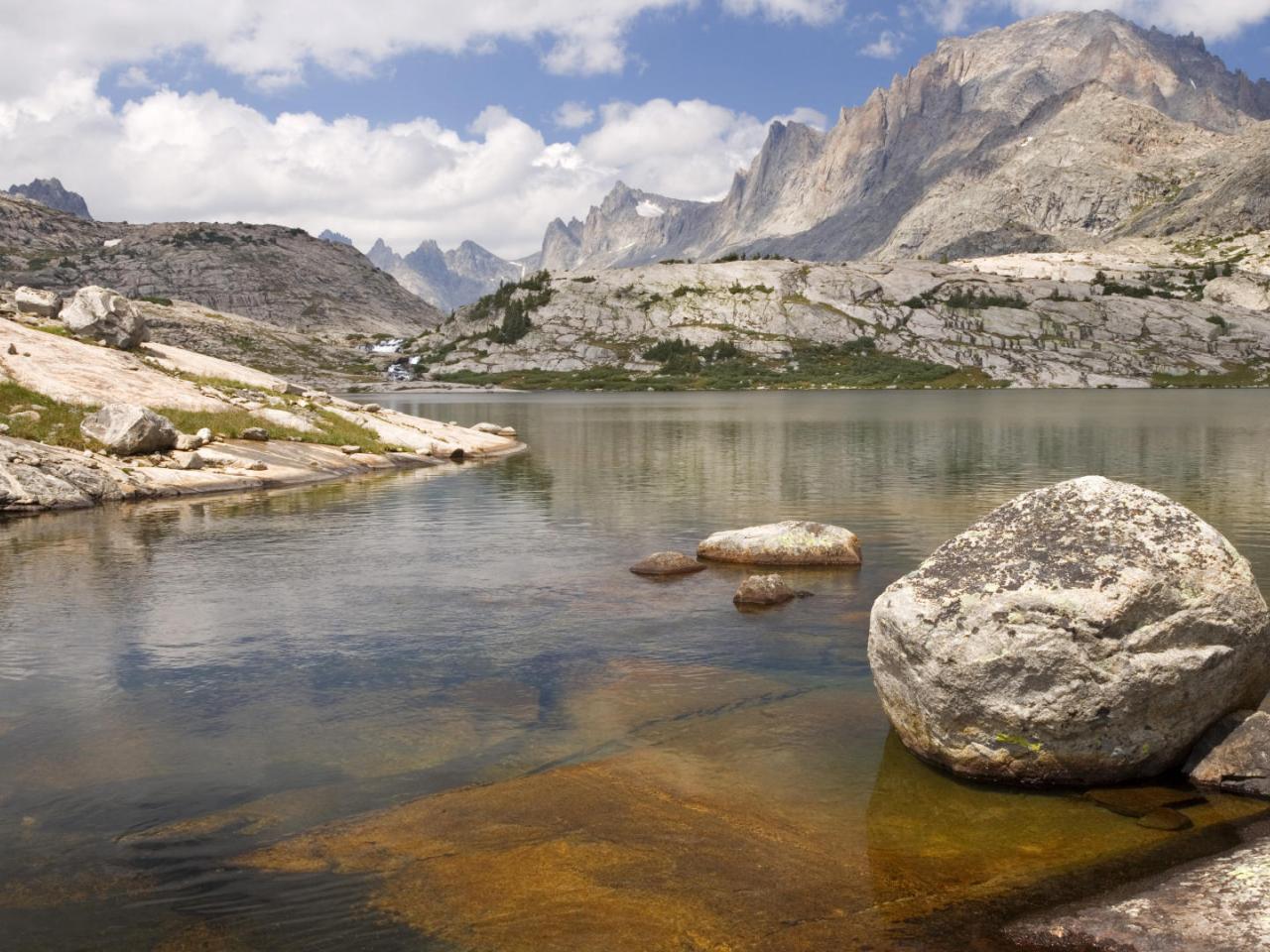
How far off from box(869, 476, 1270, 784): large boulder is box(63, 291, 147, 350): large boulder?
227 ft

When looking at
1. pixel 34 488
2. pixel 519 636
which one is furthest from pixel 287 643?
pixel 34 488

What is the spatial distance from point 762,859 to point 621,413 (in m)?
132

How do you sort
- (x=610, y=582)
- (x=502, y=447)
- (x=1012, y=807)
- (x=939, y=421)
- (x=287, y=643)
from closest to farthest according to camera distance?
(x=1012, y=807) → (x=287, y=643) → (x=610, y=582) → (x=502, y=447) → (x=939, y=421)

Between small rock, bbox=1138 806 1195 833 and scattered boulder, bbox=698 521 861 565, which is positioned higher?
scattered boulder, bbox=698 521 861 565

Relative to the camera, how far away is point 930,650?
52.2ft

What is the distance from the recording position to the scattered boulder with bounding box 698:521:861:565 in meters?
33.7

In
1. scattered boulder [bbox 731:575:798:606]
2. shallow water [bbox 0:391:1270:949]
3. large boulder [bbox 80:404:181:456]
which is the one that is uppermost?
large boulder [bbox 80:404:181:456]

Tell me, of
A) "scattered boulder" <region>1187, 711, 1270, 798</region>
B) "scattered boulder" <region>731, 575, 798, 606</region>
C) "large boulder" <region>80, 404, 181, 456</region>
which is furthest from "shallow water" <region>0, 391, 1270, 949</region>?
"large boulder" <region>80, 404, 181, 456</region>

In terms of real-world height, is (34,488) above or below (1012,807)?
above

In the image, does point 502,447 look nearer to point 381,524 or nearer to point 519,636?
point 381,524

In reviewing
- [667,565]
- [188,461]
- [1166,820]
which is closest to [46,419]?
[188,461]

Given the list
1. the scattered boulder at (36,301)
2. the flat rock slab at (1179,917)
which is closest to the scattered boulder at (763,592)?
the flat rock slab at (1179,917)

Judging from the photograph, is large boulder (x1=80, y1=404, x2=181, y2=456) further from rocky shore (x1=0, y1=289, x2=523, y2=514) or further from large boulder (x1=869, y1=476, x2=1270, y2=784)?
large boulder (x1=869, y1=476, x2=1270, y2=784)

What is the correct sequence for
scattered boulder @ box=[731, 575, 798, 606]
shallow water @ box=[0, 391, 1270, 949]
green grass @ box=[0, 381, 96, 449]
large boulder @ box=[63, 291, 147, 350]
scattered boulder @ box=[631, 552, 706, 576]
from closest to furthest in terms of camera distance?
shallow water @ box=[0, 391, 1270, 949]
scattered boulder @ box=[731, 575, 798, 606]
scattered boulder @ box=[631, 552, 706, 576]
green grass @ box=[0, 381, 96, 449]
large boulder @ box=[63, 291, 147, 350]
